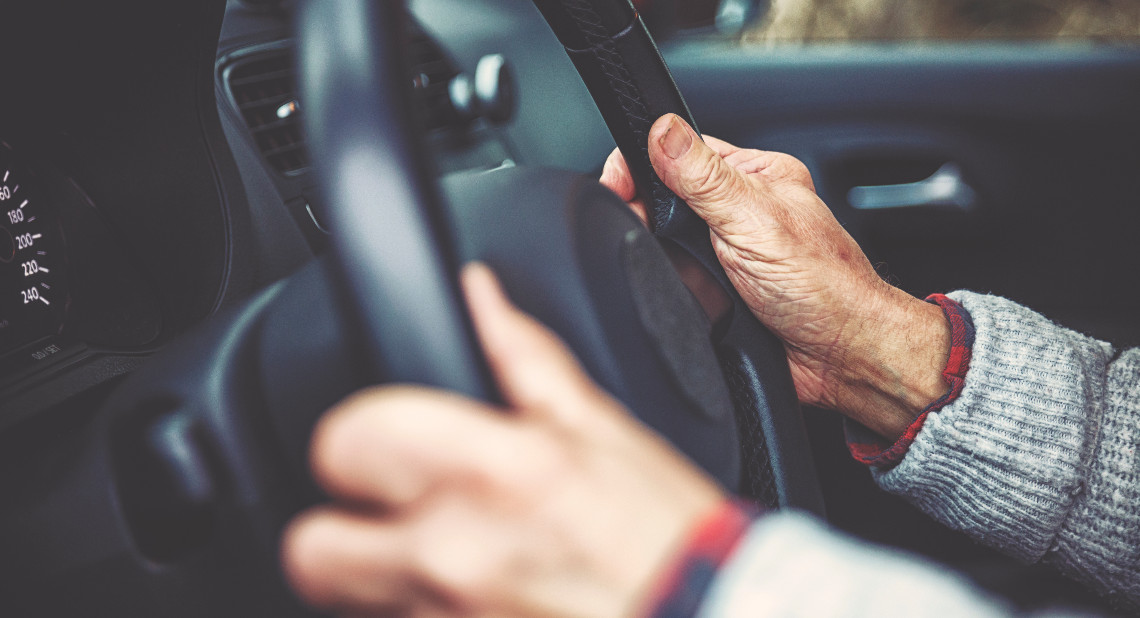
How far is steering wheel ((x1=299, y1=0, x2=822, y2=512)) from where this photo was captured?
30 cm

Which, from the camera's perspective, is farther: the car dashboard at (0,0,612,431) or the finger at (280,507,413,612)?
the car dashboard at (0,0,612,431)

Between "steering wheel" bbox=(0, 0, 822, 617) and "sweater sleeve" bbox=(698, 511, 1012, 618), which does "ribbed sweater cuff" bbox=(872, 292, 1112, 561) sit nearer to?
"steering wheel" bbox=(0, 0, 822, 617)

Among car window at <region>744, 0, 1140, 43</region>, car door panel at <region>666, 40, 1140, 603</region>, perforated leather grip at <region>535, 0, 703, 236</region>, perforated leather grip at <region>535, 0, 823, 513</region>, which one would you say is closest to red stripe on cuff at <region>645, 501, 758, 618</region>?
perforated leather grip at <region>535, 0, 823, 513</region>

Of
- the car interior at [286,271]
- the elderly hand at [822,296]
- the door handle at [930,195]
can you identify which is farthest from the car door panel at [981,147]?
the elderly hand at [822,296]

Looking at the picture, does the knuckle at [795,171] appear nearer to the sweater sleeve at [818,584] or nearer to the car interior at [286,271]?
the car interior at [286,271]

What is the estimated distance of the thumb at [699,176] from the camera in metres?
0.68

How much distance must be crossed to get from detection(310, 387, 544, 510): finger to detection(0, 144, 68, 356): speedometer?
1.38 ft

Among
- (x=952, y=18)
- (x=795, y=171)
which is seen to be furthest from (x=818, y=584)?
(x=952, y=18)

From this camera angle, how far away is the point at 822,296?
2.76 ft

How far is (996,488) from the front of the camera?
730mm

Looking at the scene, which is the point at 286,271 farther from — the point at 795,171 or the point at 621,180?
the point at 795,171

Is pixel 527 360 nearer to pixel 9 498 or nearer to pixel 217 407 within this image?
pixel 217 407

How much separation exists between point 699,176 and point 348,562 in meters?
0.52

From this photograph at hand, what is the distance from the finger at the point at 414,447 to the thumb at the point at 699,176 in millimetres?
445
